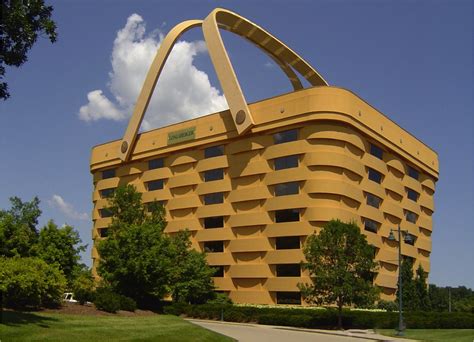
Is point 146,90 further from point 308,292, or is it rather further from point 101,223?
point 308,292

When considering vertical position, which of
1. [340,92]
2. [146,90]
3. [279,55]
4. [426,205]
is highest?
[279,55]

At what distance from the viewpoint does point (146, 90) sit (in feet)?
240

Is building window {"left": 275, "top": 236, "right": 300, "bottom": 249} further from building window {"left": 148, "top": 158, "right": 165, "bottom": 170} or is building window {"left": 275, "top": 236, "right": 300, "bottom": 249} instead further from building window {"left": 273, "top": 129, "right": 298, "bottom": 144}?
building window {"left": 148, "top": 158, "right": 165, "bottom": 170}

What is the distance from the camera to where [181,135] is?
225ft

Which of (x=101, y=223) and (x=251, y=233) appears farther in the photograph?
(x=101, y=223)

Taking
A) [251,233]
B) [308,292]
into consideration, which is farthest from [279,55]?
[308,292]

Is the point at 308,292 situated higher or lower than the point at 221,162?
lower

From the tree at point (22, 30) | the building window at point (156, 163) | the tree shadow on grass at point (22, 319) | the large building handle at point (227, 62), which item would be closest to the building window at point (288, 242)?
the large building handle at point (227, 62)

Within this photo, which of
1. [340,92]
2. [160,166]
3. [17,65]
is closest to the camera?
[17,65]

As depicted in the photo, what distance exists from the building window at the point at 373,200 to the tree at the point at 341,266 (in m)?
21.9

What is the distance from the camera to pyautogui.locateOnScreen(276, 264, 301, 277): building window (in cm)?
5491

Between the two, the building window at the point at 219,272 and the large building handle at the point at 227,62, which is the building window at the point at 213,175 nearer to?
the large building handle at the point at 227,62

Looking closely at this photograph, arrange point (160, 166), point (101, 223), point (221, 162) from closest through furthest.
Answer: point (221, 162) < point (160, 166) < point (101, 223)

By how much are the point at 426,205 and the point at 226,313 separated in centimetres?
3963
